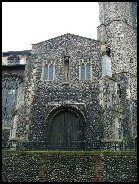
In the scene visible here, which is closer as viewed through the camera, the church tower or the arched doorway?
the arched doorway

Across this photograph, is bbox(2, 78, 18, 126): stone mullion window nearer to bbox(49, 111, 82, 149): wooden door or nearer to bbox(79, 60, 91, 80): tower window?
bbox(49, 111, 82, 149): wooden door

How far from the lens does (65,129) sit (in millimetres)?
24172

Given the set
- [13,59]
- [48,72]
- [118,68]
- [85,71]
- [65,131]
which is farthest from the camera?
[13,59]

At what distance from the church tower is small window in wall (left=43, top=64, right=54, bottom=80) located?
4.25 m

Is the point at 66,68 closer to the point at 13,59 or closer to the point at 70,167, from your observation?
the point at 13,59

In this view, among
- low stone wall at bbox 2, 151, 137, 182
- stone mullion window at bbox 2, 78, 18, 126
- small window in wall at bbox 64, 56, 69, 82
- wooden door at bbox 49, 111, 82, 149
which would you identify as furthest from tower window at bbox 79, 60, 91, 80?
low stone wall at bbox 2, 151, 137, 182

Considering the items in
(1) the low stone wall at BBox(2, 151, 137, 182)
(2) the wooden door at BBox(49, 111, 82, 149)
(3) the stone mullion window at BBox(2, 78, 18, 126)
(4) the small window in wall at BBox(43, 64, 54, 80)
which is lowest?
(1) the low stone wall at BBox(2, 151, 137, 182)

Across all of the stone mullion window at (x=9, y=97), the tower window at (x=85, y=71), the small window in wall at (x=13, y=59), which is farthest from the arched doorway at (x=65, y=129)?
the small window in wall at (x=13, y=59)

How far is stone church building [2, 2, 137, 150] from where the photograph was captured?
23703 mm

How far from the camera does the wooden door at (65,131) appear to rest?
23328 mm

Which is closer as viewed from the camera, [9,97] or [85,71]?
[85,71]

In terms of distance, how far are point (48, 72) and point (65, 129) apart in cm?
534

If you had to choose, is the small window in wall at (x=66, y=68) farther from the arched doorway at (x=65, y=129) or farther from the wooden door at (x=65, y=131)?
the wooden door at (x=65, y=131)

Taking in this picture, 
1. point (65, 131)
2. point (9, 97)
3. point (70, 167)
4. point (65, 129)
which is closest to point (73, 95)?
point (65, 129)
